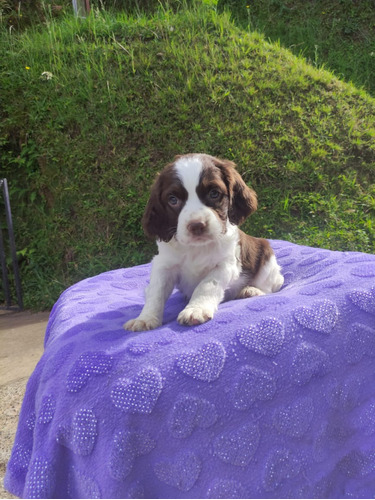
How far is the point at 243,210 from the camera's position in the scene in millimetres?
2674

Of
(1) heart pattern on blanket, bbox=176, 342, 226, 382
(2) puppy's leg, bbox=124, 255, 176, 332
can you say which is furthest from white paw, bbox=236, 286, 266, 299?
(1) heart pattern on blanket, bbox=176, 342, 226, 382

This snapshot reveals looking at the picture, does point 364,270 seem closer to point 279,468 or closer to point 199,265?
point 199,265

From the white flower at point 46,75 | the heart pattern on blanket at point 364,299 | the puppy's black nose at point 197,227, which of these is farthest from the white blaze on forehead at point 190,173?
the white flower at point 46,75

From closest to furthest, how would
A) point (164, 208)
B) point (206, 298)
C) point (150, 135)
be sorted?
point (206, 298) → point (164, 208) → point (150, 135)

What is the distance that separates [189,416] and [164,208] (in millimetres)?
1214

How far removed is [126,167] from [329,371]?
448 cm

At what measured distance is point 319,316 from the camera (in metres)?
2.03

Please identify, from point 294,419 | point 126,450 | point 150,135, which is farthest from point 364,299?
point 150,135

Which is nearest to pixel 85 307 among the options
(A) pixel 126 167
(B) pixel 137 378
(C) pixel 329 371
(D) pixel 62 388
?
(D) pixel 62 388

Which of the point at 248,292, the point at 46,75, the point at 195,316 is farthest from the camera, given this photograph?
the point at 46,75

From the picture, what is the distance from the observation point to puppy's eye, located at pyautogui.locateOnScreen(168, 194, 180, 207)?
239cm

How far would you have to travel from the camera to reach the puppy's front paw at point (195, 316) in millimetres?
2129

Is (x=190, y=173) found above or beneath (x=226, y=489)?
above

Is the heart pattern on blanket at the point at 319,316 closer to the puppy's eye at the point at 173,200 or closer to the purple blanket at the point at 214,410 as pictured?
the purple blanket at the point at 214,410
